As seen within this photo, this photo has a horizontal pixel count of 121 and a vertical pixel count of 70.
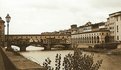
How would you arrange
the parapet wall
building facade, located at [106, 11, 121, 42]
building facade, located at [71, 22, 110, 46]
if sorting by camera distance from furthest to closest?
building facade, located at [71, 22, 110, 46], building facade, located at [106, 11, 121, 42], the parapet wall

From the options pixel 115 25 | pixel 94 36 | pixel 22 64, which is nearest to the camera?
pixel 22 64

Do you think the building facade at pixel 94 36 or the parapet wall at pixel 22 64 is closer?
the parapet wall at pixel 22 64

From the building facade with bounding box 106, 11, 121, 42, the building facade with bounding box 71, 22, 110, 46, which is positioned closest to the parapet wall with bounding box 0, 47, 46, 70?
the building facade with bounding box 106, 11, 121, 42

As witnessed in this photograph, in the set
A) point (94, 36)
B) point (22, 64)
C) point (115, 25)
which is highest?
point (115, 25)

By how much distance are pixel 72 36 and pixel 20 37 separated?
833 inches

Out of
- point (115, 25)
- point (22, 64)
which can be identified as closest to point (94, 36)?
point (115, 25)

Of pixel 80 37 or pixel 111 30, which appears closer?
pixel 111 30

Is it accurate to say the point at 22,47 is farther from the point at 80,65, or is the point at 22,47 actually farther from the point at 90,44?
the point at 80,65

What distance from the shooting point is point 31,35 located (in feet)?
402

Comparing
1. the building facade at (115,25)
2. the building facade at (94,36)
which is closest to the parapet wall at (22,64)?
the building facade at (115,25)

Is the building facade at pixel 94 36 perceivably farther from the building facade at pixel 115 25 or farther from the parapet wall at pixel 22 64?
the parapet wall at pixel 22 64

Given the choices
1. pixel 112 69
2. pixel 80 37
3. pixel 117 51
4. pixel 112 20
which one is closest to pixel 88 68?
pixel 112 69

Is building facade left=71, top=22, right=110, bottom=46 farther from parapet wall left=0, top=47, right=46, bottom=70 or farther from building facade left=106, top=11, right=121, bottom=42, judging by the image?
parapet wall left=0, top=47, right=46, bottom=70

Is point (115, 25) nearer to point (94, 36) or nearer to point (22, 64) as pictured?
point (94, 36)
